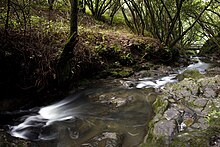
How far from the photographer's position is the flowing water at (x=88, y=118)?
12.5 ft

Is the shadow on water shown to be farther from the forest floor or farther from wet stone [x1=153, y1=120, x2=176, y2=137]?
the forest floor

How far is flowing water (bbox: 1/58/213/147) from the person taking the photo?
382 cm

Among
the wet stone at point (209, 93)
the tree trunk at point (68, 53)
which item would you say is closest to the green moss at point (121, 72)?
the tree trunk at point (68, 53)

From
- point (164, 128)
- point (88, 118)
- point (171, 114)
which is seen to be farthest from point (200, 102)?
point (88, 118)

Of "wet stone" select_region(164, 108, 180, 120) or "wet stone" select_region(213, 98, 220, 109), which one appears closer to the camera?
"wet stone" select_region(164, 108, 180, 120)

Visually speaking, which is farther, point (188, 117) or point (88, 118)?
point (88, 118)

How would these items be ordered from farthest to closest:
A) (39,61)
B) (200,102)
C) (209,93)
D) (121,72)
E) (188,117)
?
(121,72)
(39,61)
(209,93)
(200,102)
(188,117)

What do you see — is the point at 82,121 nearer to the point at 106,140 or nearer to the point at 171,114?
the point at 106,140

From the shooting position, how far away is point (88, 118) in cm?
455

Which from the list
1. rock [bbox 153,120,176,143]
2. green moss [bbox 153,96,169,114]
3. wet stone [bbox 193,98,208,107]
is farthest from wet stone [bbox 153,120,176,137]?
wet stone [bbox 193,98,208,107]

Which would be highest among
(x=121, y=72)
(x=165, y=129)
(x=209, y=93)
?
(x=121, y=72)

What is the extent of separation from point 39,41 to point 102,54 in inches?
116

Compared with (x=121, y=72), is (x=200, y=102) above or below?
below

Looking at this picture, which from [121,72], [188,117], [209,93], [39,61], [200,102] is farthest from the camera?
[121,72]
